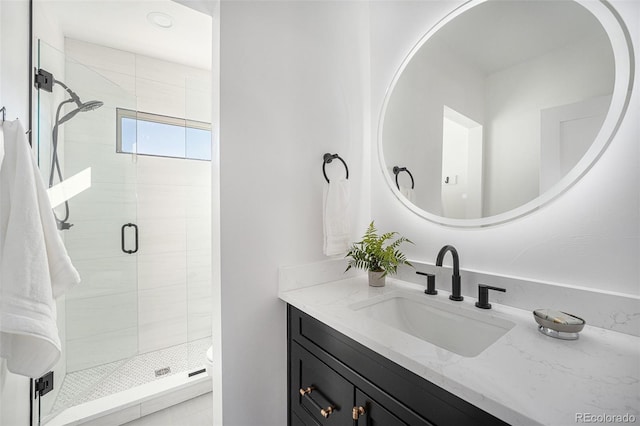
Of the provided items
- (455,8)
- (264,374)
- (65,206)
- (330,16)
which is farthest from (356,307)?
(65,206)

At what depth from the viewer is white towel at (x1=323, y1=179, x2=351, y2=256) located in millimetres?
1317

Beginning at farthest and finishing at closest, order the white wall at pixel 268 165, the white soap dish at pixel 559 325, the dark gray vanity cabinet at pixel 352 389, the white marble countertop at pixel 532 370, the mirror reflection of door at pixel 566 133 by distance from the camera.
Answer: the white wall at pixel 268 165 < the mirror reflection of door at pixel 566 133 < the white soap dish at pixel 559 325 < the dark gray vanity cabinet at pixel 352 389 < the white marble countertop at pixel 532 370

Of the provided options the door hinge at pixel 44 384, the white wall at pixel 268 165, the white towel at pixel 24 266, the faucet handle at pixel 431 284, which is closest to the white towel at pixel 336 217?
the white wall at pixel 268 165

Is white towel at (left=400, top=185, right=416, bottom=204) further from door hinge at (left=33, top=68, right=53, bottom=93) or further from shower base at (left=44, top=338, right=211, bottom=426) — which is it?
door hinge at (left=33, top=68, right=53, bottom=93)

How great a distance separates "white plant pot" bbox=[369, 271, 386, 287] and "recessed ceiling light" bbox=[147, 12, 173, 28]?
2.16m

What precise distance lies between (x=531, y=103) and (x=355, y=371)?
1.11 m

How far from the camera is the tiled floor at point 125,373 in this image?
157cm

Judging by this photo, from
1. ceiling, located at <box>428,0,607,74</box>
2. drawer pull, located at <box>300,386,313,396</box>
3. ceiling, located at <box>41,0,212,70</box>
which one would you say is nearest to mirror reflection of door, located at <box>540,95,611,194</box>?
ceiling, located at <box>428,0,607,74</box>

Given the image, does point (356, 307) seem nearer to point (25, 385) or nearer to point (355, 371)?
point (355, 371)

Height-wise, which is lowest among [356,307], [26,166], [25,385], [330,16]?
[25,385]

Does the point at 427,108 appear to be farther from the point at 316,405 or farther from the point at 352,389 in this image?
the point at 316,405

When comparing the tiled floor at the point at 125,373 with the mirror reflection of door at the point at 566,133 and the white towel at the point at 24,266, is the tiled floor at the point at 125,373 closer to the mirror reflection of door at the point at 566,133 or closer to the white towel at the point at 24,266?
the white towel at the point at 24,266

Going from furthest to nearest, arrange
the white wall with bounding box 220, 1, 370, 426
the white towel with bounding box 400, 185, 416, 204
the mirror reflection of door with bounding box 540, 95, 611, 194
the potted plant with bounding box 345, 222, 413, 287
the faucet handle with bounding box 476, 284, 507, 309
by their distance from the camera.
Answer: the white towel with bounding box 400, 185, 416, 204 → the potted plant with bounding box 345, 222, 413, 287 → the white wall with bounding box 220, 1, 370, 426 → the faucet handle with bounding box 476, 284, 507, 309 → the mirror reflection of door with bounding box 540, 95, 611, 194

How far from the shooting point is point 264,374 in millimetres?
1180
